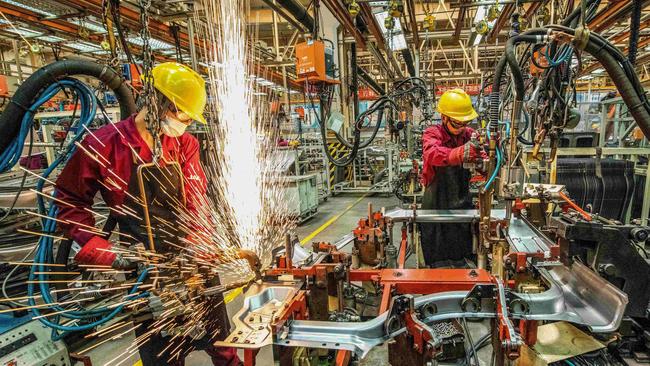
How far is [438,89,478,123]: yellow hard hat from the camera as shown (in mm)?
3439

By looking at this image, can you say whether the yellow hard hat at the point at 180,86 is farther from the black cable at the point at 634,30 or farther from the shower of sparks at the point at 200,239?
the black cable at the point at 634,30

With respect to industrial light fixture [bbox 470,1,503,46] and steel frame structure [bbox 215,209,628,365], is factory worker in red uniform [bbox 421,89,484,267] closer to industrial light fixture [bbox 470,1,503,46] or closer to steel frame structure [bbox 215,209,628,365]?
steel frame structure [bbox 215,209,628,365]

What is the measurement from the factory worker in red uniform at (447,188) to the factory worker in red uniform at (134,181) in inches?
100

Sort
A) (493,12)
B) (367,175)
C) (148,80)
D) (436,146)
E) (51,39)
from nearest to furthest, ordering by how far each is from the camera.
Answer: (148,80) → (436,146) → (493,12) → (51,39) → (367,175)

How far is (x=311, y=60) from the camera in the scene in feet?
12.2

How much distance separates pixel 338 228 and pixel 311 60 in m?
3.99

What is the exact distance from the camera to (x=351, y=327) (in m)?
1.33

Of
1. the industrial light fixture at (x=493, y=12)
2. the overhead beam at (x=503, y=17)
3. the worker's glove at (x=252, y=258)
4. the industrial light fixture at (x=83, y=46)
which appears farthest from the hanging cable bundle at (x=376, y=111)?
the industrial light fixture at (x=83, y=46)

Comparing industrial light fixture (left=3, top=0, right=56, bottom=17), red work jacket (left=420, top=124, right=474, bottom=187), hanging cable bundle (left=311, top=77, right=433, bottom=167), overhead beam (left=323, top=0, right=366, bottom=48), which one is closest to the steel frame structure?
red work jacket (left=420, top=124, right=474, bottom=187)

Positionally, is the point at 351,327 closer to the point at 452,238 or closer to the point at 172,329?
the point at 172,329

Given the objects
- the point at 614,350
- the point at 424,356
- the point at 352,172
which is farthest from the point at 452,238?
the point at 352,172

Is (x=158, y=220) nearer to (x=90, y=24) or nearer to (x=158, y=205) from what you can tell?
(x=158, y=205)

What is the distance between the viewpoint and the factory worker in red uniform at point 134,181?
191cm

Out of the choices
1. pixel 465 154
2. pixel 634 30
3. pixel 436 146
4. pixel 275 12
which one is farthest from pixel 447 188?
pixel 275 12
